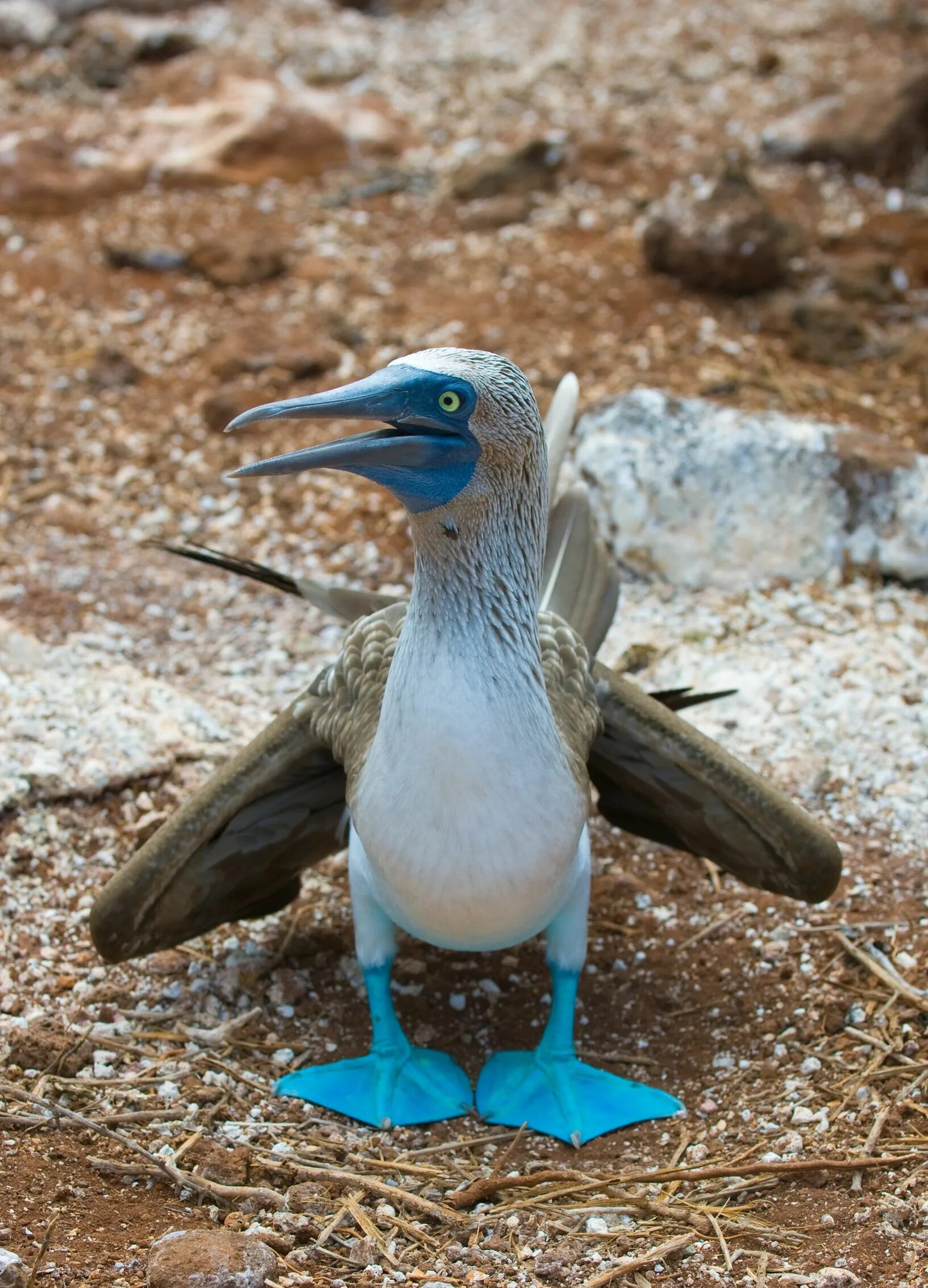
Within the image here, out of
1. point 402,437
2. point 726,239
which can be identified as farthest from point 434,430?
point 726,239

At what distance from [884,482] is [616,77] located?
16.8 feet

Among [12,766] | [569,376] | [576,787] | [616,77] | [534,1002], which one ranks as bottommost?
[534,1002]

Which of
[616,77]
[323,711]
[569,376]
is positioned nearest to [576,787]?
[323,711]

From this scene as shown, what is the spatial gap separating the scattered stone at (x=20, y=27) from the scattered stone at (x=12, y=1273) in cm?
899

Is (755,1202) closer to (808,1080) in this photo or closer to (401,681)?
(808,1080)

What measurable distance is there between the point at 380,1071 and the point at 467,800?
3.32ft

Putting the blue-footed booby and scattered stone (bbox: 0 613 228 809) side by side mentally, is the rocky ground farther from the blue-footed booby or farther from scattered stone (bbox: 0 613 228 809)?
the blue-footed booby

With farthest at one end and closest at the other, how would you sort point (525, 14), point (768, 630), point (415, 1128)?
1. point (525, 14)
2. point (768, 630)
3. point (415, 1128)

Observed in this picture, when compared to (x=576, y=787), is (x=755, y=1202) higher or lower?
lower

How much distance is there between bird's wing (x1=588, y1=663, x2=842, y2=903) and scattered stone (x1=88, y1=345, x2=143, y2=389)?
12.1ft

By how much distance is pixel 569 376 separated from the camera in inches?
165

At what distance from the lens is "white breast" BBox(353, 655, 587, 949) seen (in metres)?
2.97

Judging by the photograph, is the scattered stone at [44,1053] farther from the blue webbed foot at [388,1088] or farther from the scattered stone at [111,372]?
the scattered stone at [111,372]

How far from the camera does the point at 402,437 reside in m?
2.84
